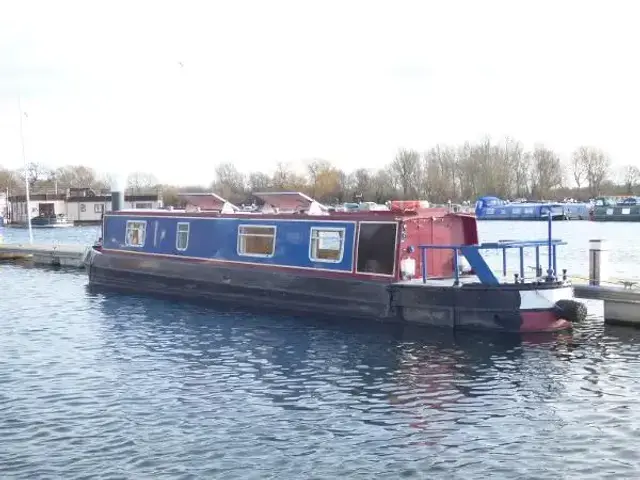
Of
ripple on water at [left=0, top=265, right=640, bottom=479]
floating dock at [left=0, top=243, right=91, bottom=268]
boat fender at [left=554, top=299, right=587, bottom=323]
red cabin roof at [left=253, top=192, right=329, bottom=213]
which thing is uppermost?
red cabin roof at [left=253, top=192, right=329, bottom=213]

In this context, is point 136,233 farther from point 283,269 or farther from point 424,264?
point 424,264

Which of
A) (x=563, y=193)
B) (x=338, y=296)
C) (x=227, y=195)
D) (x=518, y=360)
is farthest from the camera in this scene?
(x=563, y=193)

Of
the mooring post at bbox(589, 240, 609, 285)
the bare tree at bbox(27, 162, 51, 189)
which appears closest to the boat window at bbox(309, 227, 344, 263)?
the mooring post at bbox(589, 240, 609, 285)

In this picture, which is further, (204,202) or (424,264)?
(204,202)

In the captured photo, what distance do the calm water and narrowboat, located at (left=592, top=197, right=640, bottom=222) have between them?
212 ft

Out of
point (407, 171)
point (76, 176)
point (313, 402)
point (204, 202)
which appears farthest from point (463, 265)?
point (76, 176)

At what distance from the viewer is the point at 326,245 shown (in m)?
20.8

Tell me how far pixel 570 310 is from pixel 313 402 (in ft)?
23.7

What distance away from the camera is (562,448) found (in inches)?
407

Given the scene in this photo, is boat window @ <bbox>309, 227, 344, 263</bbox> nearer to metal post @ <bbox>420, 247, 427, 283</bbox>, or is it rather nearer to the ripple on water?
the ripple on water

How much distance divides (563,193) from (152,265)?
94.1 meters

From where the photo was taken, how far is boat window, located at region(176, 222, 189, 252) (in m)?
25.2

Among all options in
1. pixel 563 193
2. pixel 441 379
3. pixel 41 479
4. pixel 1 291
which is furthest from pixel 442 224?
pixel 563 193

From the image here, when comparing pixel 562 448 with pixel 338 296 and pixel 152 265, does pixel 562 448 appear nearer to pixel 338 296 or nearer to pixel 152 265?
pixel 338 296
